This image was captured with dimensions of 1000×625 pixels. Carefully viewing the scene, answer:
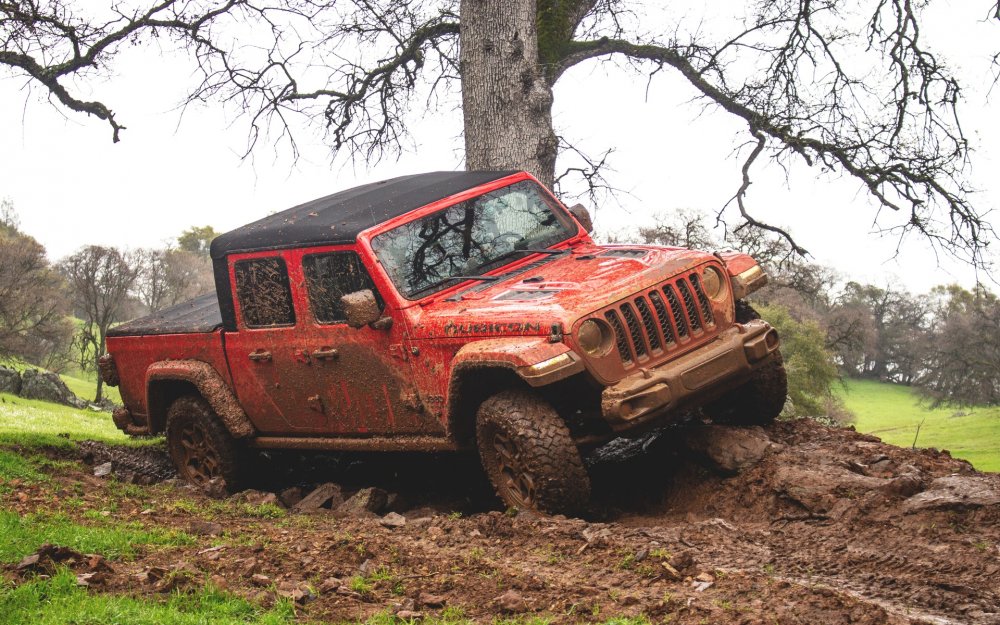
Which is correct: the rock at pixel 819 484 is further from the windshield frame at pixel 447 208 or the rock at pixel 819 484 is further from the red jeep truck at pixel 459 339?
the windshield frame at pixel 447 208

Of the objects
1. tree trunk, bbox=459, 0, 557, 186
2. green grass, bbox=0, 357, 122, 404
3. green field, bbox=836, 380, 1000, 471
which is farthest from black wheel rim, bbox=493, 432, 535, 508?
green grass, bbox=0, 357, 122, 404

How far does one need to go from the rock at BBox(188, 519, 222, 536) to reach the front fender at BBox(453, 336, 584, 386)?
81.5 inches

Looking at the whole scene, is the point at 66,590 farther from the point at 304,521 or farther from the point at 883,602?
the point at 883,602

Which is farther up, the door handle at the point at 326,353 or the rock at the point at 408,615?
the door handle at the point at 326,353

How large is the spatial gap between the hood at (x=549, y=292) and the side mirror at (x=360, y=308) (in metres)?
0.32

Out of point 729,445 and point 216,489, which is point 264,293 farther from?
point 729,445

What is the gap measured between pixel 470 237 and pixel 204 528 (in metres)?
2.81

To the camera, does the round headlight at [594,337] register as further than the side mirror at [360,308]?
No

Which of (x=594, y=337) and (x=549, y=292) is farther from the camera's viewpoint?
(x=549, y=292)

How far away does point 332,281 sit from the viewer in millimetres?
7543

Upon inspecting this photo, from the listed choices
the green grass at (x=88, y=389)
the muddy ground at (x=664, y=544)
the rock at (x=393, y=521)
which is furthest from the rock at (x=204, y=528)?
the green grass at (x=88, y=389)

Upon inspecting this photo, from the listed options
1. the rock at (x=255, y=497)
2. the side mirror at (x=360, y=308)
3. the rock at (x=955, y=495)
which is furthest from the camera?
the rock at (x=255, y=497)

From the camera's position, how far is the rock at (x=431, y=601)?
4.66m

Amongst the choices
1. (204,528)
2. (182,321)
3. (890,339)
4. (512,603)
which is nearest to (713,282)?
Answer: (512,603)
